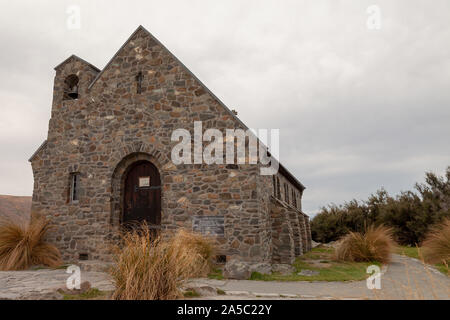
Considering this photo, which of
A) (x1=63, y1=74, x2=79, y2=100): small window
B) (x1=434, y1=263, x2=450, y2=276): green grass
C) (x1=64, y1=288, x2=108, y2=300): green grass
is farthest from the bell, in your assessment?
(x1=434, y1=263, x2=450, y2=276): green grass

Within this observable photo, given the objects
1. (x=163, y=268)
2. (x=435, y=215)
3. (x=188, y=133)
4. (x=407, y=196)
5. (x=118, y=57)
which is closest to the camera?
(x=163, y=268)

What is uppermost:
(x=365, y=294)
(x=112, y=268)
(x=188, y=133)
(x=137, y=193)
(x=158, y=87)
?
(x=158, y=87)

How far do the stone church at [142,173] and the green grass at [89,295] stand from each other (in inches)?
165

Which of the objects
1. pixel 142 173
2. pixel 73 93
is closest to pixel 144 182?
pixel 142 173

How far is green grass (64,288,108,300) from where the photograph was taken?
5.25 m

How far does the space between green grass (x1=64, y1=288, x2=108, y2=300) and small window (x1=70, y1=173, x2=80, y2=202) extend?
6729 millimetres

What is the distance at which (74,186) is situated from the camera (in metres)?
11.7

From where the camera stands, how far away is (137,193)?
10.9m

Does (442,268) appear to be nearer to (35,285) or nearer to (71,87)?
(35,285)

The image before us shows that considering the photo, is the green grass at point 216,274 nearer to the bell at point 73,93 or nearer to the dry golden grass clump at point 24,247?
the dry golden grass clump at point 24,247
